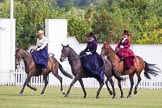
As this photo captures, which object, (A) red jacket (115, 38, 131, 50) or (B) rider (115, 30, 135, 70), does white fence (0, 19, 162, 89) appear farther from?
(A) red jacket (115, 38, 131, 50)

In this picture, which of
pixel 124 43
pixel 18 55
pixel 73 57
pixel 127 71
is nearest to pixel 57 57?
pixel 127 71

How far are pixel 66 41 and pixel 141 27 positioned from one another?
72.5ft

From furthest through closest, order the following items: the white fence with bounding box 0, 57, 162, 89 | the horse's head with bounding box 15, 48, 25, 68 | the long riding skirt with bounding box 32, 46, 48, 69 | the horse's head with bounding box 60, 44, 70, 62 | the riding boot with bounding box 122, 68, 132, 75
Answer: the white fence with bounding box 0, 57, 162, 89, the riding boot with bounding box 122, 68, 132, 75, the long riding skirt with bounding box 32, 46, 48, 69, the horse's head with bounding box 15, 48, 25, 68, the horse's head with bounding box 60, 44, 70, 62

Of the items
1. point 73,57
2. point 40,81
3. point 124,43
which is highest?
point 124,43

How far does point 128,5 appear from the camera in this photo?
67.6 metres

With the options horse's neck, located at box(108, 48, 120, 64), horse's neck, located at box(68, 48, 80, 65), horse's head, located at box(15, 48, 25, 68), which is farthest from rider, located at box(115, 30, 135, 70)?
horse's head, located at box(15, 48, 25, 68)

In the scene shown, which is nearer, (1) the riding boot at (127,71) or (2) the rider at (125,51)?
(2) the rider at (125,51)

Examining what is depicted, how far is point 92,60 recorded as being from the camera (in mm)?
29078

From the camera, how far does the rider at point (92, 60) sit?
1141 inches

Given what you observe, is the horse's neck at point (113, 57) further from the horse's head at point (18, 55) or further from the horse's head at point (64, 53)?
the horse's head at point (18, 55)

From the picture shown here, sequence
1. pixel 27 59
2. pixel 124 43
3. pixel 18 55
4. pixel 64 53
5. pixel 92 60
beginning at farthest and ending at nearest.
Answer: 1. pixel 124 43
2. pixel 27 59
3. pixel 18 55
4. pixel 64 53
5. pixel 92 60

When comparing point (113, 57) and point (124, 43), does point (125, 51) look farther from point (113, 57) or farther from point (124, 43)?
point (113, 57)

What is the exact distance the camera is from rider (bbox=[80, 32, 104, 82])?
29.0 metres

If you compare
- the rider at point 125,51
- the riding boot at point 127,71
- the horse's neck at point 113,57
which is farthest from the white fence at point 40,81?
the horse's neck at point 113,57
